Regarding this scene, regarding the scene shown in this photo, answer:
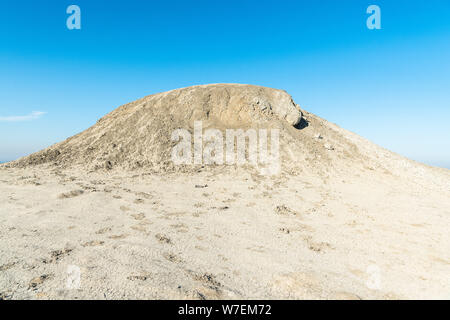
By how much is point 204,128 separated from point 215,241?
559 inches

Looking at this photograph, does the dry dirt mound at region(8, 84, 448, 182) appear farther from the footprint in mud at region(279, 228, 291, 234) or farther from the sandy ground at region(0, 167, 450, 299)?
the footprint in mud at region(279, 228, 291, 234)

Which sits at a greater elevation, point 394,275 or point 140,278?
point 140,278

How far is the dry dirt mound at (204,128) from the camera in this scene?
17703 millimetres

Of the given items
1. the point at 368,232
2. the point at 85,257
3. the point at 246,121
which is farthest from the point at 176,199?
the point at 246,121

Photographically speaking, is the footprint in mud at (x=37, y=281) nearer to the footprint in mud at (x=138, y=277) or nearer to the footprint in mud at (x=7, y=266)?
the footprint in mud at (x=7, y=266)

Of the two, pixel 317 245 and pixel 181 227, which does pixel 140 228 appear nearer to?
pixel 181 227

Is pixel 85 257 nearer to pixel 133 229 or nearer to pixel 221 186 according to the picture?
pixel 133 229

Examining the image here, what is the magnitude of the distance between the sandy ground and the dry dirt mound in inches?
137

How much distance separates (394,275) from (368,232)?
3.06 metres

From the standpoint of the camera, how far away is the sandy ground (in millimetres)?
4988

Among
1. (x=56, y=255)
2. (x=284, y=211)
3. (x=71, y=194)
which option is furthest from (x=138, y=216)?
(x=284, y=211)

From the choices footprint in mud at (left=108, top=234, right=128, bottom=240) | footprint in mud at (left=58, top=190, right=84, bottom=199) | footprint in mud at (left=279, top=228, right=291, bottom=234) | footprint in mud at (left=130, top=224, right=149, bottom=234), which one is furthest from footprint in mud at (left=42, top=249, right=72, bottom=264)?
footprint in mud at (left=279, top=228, right=291, bottom=234)

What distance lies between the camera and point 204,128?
2058 cm

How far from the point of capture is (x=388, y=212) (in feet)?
36.8
